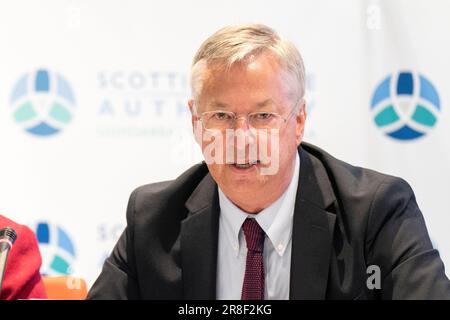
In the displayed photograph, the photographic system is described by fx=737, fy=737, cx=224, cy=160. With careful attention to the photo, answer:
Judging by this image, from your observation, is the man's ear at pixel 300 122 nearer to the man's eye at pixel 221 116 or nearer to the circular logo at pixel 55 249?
the man's eye at pixel 221 116

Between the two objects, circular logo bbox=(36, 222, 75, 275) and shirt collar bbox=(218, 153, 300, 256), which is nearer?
shirt collar bbox=(218, 153, 300, 256)

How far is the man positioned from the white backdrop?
115 cm

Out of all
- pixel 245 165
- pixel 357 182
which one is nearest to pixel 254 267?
pixel 245 165

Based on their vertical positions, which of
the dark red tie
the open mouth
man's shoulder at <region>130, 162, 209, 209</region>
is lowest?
the dark red tie

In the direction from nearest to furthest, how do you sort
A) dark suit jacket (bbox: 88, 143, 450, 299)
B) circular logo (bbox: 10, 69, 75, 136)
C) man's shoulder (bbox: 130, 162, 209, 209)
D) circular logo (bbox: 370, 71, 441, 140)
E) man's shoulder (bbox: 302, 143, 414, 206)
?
dark suit jacket (bbox: 88, 143, 450, 299), man's shoulder (bbox: 302, 143, 414, 206), man's shoulder (bbox: 130, 162, 209, 209), circular logo (bbox: 370, 71, 441, 140), circular logo (bbox: 10, 69, 75, 136)

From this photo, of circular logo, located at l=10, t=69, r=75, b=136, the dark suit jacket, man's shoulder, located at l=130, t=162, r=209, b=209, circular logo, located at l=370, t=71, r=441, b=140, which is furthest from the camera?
circular logo, located at l=10, t=69, r=75, b=136

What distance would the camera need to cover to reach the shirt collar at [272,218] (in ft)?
6.18

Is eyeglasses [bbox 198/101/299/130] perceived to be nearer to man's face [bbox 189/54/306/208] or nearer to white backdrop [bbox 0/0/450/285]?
man's face [bbox 189/54/306/208]

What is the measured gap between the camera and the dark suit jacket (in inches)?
70.5

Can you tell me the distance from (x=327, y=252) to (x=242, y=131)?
0.37 meters

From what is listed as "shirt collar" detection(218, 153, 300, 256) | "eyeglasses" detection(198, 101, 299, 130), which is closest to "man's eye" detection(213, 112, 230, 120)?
"eyeglasses" detection(198, 101, 299, 130)

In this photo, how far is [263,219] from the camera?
6.22ft

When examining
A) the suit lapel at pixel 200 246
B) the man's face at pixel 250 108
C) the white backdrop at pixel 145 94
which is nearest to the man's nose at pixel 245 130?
the man's face at pixel 250 108
